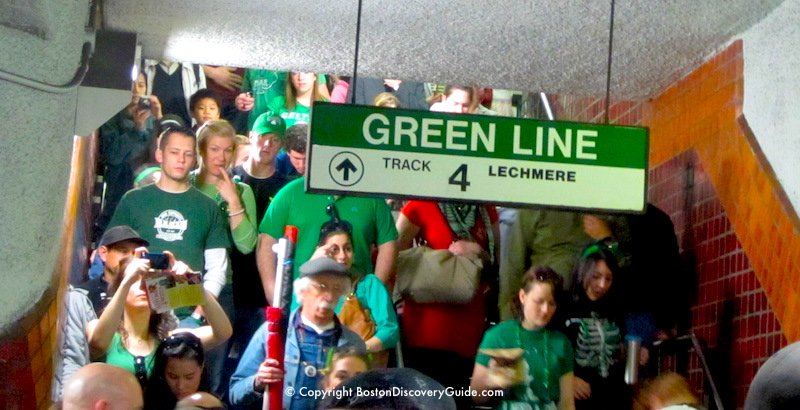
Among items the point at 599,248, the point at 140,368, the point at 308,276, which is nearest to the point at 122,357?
the point at 140,368

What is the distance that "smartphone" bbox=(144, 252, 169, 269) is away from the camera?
6.77 metres

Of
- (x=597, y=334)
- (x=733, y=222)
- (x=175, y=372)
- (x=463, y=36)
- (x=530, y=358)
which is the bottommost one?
(x=175, y=372)

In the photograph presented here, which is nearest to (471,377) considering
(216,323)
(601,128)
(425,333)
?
(425,333)

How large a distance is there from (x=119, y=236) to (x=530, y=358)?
2.29m

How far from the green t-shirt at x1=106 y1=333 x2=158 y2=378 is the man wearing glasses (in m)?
0.50

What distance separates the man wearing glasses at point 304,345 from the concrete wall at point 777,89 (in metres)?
2.28

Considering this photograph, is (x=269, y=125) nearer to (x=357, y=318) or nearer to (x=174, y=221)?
(x=174, y=221)

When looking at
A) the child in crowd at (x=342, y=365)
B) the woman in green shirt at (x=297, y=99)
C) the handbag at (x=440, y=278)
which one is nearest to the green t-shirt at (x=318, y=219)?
the handbag at (x=440, y=278)

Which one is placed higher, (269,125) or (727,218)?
(269,125)

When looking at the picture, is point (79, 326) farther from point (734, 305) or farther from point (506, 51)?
point (734, 305)

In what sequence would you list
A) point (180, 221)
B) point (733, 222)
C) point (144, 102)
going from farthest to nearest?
point (144, 102) < point (180, 221) < point (733, 222)

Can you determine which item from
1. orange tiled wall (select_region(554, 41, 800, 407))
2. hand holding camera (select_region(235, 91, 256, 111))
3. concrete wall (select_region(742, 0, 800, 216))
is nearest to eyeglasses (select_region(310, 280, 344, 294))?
hand holding camera (select_region(235, 91, 256, 111))

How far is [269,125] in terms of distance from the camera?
24.8 feet

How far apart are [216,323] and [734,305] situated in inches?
110
